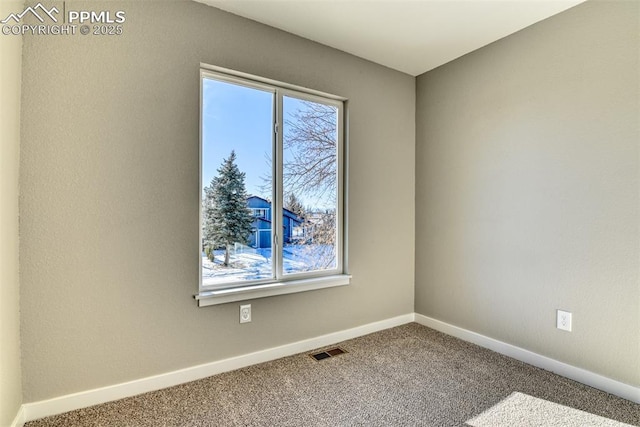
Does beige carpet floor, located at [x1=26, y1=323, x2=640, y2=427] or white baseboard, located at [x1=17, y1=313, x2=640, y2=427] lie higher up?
white baseboard, located at [x1=17, y1=313, x2=640, y2=427]

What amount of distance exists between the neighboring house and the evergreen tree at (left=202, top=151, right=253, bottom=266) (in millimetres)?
41

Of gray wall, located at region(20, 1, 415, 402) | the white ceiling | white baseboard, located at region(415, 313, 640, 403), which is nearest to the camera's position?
gray wall, located at region(20, 1, 415, 402)

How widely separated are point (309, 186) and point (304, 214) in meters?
0.24

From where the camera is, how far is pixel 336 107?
2770 mm

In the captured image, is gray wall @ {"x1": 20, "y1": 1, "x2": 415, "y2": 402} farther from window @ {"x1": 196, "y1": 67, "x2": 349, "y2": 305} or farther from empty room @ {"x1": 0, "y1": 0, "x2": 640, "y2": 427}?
window @ {"x1": 196, "y1": 67, "x2": 349, "y2": 305}

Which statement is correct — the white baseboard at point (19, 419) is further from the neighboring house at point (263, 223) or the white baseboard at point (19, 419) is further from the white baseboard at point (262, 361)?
the neighboring house at point (263, 223)

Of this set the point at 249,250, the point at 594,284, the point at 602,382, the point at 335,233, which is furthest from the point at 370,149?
the point at 602,382

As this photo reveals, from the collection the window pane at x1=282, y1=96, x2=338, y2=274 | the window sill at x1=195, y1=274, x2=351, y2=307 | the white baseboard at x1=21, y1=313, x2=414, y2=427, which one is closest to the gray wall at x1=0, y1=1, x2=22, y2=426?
the white baseboard at x1=21, y1=313, x2=414, y2=427

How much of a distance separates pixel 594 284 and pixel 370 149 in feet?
6.09

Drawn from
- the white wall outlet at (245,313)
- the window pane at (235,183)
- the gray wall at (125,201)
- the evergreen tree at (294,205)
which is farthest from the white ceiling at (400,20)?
the white wall outlet at (245,313)

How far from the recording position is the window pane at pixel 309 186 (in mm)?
2531

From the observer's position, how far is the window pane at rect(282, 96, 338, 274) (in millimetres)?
2531

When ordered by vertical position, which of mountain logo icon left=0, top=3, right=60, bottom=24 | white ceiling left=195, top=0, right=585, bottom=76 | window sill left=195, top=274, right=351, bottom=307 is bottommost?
window sill left=195, top=274, right=351, bottom=307

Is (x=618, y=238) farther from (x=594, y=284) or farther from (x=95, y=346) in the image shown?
(x=95, y=346)
